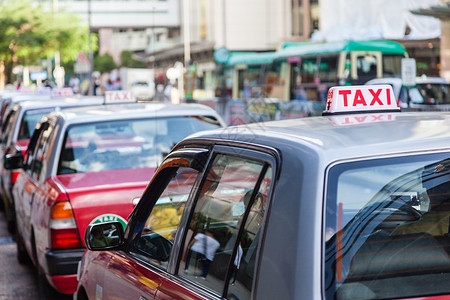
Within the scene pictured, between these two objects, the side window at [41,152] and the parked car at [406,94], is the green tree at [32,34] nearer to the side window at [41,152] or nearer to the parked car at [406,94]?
the parked car at [406,94]

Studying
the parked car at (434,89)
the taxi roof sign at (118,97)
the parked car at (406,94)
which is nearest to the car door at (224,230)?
the taxi roof sign at (118,97)

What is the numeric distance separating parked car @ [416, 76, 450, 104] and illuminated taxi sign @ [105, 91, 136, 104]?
11319 mm

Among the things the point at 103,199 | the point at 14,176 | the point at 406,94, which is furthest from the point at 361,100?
the point at 406,94

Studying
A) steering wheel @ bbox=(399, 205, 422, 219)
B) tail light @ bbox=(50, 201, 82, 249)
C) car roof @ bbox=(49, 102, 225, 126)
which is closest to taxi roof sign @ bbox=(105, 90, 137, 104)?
car roof @ bbox=(49, 102, 225, 126)

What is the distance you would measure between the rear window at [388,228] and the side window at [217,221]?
404 millimetres

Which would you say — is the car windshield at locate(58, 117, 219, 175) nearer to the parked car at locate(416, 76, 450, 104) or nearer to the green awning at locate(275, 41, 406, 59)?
the parked car at locate(416, 76, 450, 104)

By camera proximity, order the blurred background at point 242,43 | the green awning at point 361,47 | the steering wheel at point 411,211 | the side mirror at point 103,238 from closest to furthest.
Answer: the steering wheel at point 411,211 → the side mirror at point 103,238 → the green awning at point 361,47 → the blurred background at point 242,43

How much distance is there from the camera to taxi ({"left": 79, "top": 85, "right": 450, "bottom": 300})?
7.24 feet

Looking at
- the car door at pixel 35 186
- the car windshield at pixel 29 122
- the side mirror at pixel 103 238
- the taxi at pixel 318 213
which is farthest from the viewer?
the car windshield at pixel 29 122

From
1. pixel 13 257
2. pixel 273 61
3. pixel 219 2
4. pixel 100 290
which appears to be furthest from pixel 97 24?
pixel 100 290

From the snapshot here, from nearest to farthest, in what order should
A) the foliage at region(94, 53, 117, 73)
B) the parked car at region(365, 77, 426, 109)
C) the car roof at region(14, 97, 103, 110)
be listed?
1. the car roof at region(14, 97, 103, 110)
2. the parked car at region(365, 77, 426, 109)
3. the foliage at region(94, 53, 117, 73)

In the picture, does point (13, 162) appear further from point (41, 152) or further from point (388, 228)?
point (388, 228)

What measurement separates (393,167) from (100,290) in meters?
1.88

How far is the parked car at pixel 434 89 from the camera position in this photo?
18625mm
